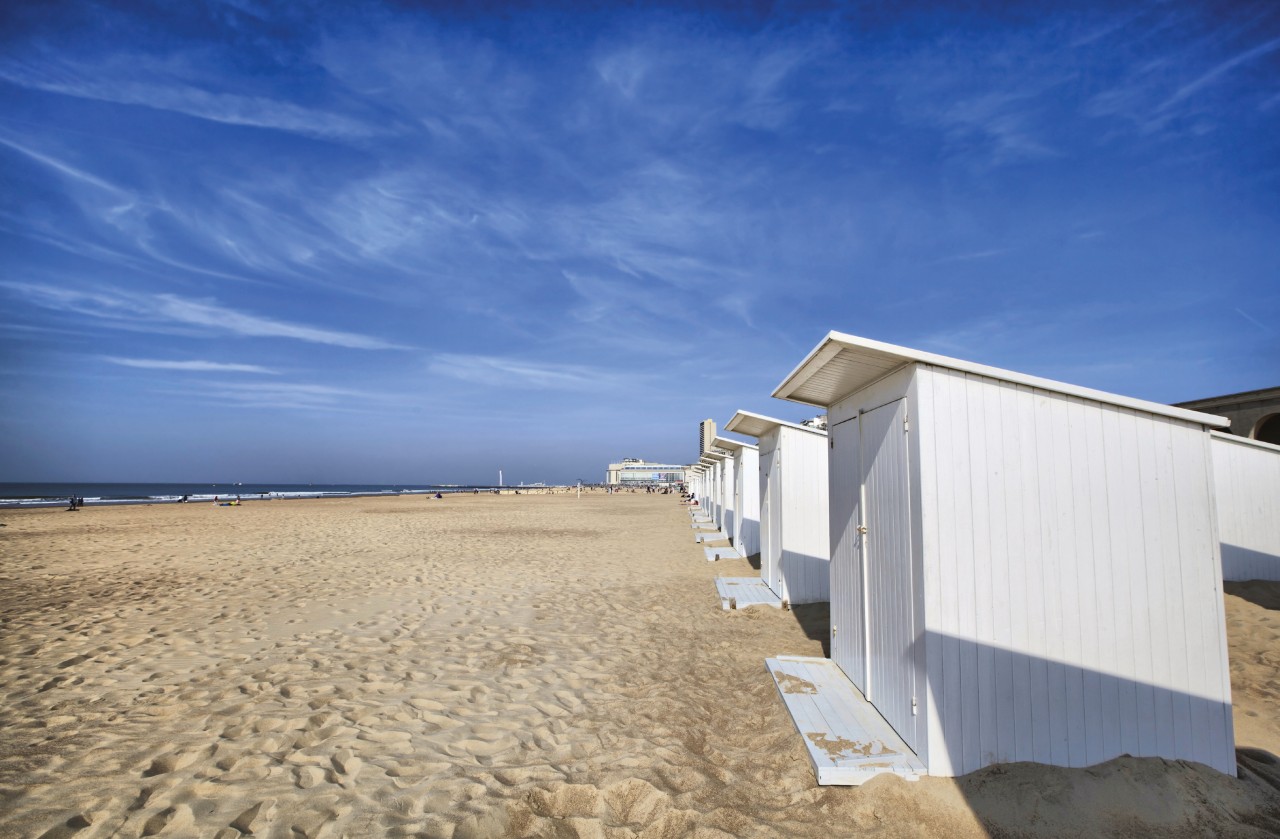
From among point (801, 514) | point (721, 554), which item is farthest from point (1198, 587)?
point (721, 554)

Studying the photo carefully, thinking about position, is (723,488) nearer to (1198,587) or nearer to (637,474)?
(1198,587)

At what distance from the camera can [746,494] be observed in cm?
1341

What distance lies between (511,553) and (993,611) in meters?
12.2

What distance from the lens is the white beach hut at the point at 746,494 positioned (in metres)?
13.0

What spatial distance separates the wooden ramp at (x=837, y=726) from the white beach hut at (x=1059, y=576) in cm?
23

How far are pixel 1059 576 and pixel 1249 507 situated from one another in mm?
8245

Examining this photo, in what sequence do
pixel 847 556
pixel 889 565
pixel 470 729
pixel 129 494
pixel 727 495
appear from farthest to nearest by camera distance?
1. pixel 129 494
2. pixel 727 495
3. pixel 847 556
4. pixel 470 729
5. pixel 889 565

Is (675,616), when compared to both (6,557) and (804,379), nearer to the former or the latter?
(804,379)

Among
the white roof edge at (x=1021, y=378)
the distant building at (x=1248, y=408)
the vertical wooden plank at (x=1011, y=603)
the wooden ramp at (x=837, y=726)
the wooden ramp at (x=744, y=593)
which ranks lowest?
the wooden ramp at (x=837, y=726)

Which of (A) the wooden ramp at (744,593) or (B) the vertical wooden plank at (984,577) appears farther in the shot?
(A) the wooden ramp at (744,593)

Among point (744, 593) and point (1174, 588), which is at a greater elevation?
point (1174, 588)

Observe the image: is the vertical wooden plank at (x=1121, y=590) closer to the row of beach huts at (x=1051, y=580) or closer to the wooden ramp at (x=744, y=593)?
the row of beach huts at (x=1051, y=580)

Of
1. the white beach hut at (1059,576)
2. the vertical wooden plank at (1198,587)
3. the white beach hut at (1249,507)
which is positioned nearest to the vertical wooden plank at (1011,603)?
the white beach hut at (1059,576)

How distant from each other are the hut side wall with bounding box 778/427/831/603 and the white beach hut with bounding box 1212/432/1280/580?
18.5ft
